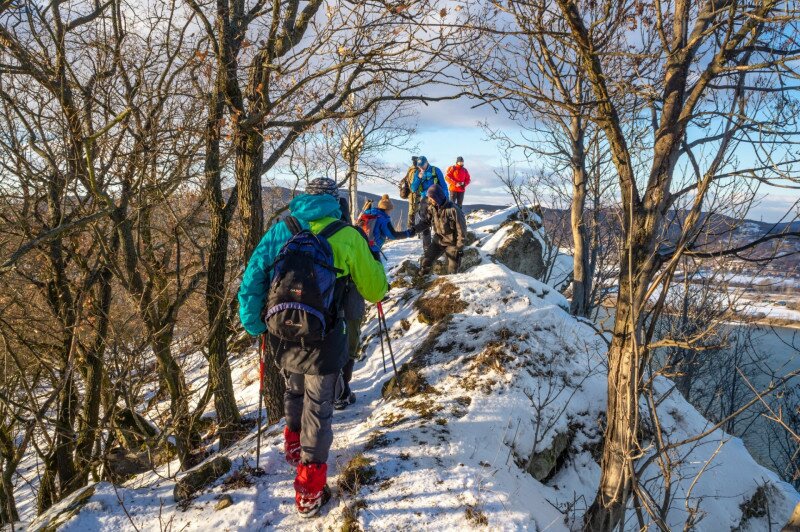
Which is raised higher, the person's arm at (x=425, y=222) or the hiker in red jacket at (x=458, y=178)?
the hiker in red jacket at (x=458, y=178)

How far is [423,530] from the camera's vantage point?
296 centimetres

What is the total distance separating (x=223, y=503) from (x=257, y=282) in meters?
1.72

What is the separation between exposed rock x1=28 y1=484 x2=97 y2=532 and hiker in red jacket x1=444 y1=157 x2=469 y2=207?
10.4 metres

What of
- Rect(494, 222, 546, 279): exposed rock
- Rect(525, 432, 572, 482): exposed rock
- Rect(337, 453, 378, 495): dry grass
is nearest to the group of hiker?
Rect(337, 453, 378, 495): dry grass

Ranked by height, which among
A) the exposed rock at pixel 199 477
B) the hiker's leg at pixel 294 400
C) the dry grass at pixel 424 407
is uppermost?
the hiker's leg at pixel 294 400

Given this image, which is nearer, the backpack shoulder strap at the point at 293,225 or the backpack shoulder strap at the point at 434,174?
the backpack shoulder strap at the point at 293,225

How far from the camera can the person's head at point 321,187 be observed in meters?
3.51

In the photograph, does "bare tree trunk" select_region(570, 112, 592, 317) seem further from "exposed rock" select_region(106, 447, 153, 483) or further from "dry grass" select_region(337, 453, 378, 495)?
"exposed rock" select_region(106, 447, 153, 483)

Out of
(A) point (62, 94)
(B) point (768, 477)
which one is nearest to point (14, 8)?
(A) point (62, 94)

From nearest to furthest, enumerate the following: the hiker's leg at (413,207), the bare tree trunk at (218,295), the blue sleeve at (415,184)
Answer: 1. the bare tree trunk at (218,295)
2. the blue sleeve at (415,184)
3. the hiker's leg at (413,207)

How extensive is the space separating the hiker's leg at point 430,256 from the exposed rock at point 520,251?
174 inches

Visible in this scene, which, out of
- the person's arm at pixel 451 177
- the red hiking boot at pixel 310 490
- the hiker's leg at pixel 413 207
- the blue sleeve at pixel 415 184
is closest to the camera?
the red hiking boot at pixel 310 490

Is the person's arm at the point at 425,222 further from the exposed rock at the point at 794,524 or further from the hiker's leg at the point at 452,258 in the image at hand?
the exposed rock at the point at 794,524

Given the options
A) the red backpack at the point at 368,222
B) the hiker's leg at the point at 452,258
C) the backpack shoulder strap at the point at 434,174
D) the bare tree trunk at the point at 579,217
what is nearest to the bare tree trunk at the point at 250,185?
the red backpack at the point at 368,222
